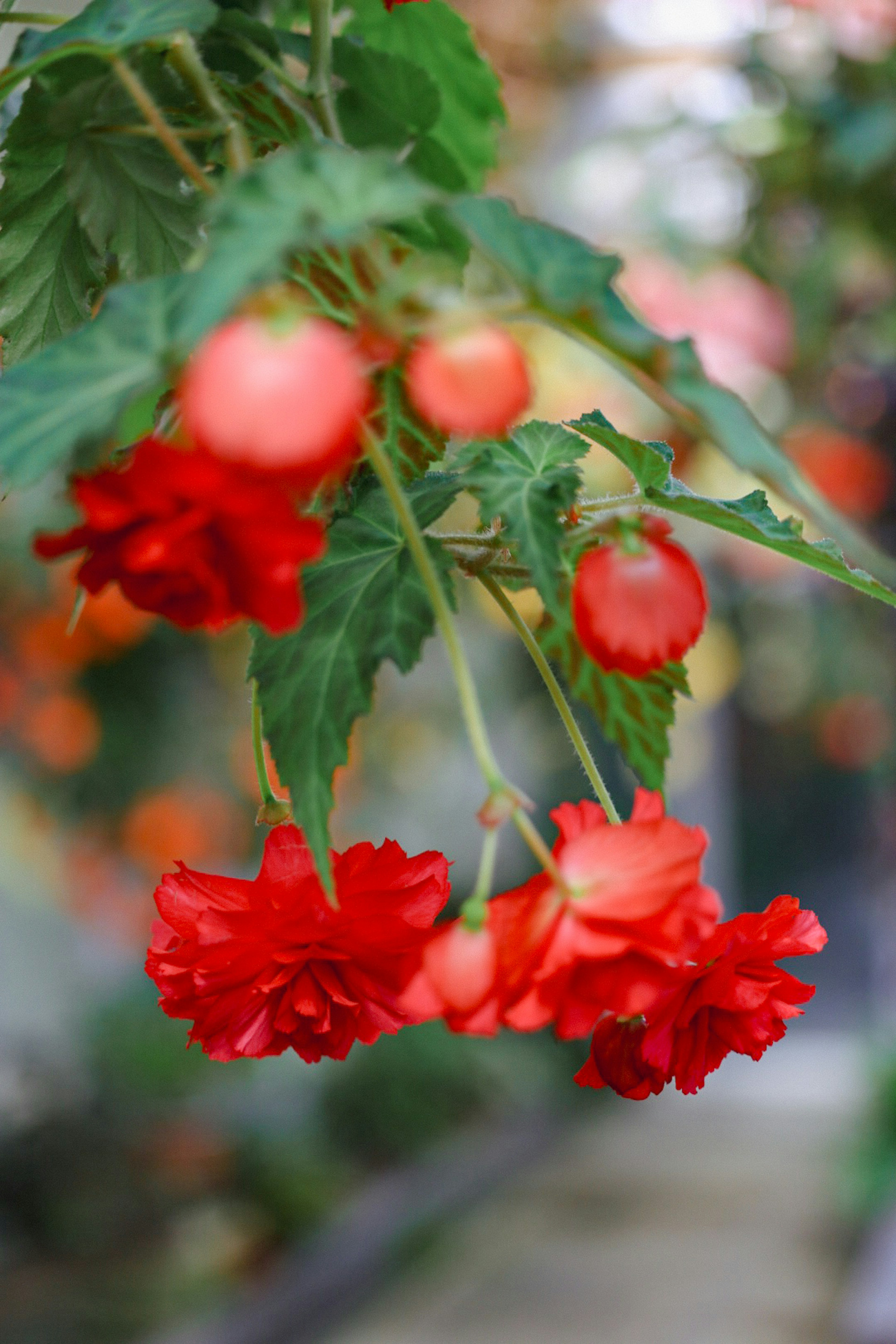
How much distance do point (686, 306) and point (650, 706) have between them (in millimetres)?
1429

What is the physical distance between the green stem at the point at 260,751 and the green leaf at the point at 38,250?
0.38ft

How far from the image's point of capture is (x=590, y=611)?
291 millimetres

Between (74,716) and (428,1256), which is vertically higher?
(74,716)

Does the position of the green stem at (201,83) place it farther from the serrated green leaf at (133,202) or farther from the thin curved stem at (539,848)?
the thin curved stem at (539,848)

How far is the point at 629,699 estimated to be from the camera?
1.20 feet

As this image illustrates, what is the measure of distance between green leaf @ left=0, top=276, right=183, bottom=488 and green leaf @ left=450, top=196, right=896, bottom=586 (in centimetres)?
6

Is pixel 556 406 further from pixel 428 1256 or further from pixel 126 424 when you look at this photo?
pixel 428 1256

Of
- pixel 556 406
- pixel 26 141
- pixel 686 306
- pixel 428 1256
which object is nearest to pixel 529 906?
pixel 26 141

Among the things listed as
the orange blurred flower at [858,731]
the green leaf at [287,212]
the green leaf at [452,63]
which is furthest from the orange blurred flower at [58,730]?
the green leaf at [287,212]

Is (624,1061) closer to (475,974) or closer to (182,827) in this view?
(475,974)

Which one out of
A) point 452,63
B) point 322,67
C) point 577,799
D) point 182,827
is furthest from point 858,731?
point 322,67

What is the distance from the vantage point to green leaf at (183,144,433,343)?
203 mm

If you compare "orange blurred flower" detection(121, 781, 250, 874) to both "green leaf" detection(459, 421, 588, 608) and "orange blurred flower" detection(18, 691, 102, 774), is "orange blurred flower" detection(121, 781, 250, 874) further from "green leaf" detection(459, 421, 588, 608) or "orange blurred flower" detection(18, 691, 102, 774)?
"green leaf" detection(459, 421, 588, 608)

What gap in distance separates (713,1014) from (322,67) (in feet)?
0.91
